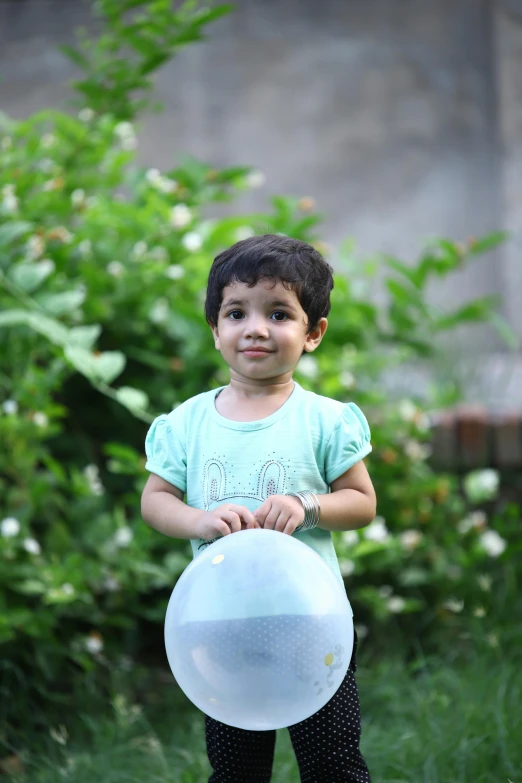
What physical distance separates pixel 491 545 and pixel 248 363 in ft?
5.53

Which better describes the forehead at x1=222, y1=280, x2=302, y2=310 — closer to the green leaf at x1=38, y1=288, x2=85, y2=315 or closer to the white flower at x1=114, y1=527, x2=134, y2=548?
the green leaf at x1=38, y1=288, x2=85, y2=315

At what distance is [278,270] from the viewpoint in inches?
62.2

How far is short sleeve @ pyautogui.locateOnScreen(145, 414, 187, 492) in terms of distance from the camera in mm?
1666

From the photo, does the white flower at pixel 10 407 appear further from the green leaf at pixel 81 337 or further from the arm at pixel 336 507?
the arm at pixel 336 507

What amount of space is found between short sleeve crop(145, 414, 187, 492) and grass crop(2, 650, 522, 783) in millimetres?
811

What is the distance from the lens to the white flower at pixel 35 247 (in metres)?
2.76

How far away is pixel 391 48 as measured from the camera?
5.61m

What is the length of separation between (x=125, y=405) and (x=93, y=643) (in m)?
0.64

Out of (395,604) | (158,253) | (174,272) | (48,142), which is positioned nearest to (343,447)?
(395,604)

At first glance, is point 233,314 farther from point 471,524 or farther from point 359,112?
point 359,112

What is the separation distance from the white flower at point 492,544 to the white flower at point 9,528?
4.82 ft

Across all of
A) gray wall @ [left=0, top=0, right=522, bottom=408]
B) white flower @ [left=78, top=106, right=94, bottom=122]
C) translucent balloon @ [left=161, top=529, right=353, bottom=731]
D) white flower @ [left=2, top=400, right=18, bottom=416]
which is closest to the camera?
translucent balloon @ [left=161, top=529, right=353, bottom=731]

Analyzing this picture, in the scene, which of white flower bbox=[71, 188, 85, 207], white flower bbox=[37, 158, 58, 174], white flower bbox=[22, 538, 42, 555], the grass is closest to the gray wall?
white flower bbox=[37, 158, 58, 174]

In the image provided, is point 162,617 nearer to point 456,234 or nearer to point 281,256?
point 281,256
